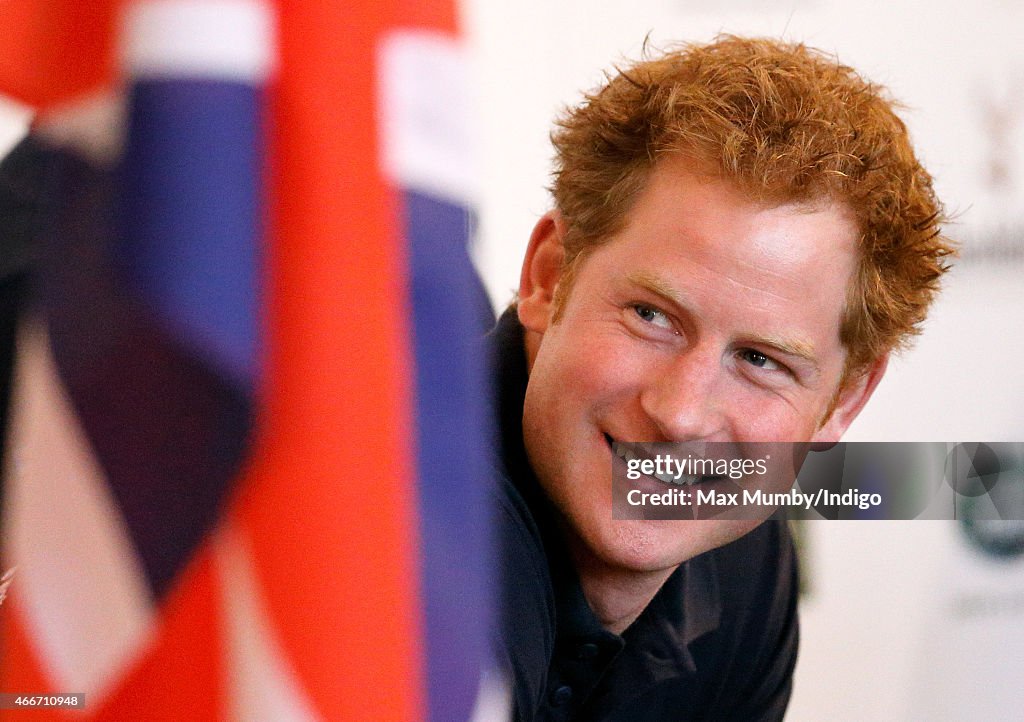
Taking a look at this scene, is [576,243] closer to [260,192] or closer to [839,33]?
[260,192]

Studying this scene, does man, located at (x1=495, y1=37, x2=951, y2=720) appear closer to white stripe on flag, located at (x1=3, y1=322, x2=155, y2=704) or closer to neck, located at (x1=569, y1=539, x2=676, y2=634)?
neck, located at (x1=569, y1=539, x2=676, y2=634)

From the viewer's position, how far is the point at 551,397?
68cm

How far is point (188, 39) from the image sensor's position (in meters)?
0.34

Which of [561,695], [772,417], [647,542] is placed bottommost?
[561,695]

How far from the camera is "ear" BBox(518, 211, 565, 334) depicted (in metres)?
0.73

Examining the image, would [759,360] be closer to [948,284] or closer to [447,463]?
[447,463]

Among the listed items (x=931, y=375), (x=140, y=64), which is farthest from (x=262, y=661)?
(x=931, y=375)

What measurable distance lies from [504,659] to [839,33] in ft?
2.86

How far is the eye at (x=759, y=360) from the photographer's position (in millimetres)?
657

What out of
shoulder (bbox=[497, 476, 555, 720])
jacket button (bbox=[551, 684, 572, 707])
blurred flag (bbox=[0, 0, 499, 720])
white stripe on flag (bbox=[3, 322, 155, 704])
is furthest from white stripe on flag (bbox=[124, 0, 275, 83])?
jacket button (bbox=[551, 684, 572, 707])

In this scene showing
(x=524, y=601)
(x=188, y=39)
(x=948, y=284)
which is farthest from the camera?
(x=948, y=284)

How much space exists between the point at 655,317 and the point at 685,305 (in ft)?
0.07

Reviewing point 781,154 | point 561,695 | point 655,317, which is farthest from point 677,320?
point 561,695

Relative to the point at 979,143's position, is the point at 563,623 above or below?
below
